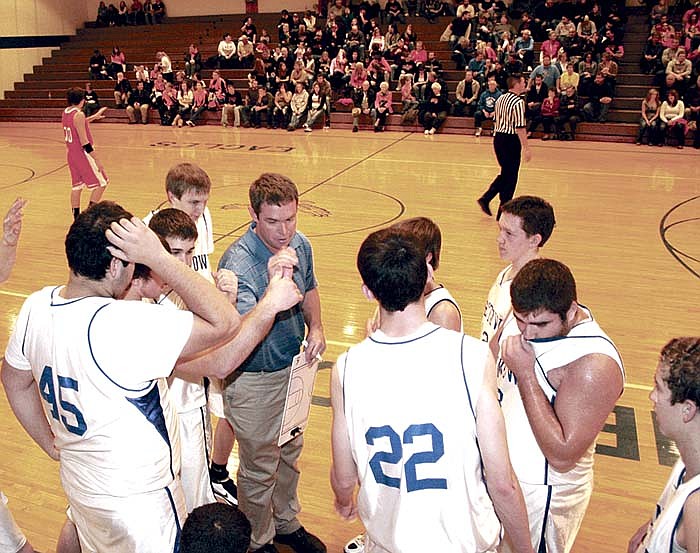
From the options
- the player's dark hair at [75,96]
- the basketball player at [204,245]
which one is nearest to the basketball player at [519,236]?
the basketball player at [204,245]

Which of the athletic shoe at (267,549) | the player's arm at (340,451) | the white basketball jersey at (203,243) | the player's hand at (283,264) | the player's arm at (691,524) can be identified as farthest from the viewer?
the white basketball jersey at (203,243)

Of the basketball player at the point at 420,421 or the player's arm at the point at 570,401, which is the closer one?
the basketball player at the point at 420,421

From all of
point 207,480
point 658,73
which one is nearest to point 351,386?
point 207,480

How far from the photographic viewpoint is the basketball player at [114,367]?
2109 mm

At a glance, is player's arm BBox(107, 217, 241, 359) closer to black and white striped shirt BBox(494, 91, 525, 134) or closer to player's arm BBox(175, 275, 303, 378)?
player's arm BBox(175, 275, 303, 378)

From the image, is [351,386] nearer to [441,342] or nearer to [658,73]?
[441,342]

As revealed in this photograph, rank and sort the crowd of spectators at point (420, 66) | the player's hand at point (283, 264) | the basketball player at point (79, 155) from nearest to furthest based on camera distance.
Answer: the player's hand at point (283, 264)
the basketball player at point (79, 155)
the crowd of spectators at point (420, 66)

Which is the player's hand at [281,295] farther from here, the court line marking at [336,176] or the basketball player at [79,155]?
the basketball player at [79,155]

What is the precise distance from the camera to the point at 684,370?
1951mm

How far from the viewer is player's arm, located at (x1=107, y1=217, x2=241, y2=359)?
2094 millimetres

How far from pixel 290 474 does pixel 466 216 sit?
6682mm

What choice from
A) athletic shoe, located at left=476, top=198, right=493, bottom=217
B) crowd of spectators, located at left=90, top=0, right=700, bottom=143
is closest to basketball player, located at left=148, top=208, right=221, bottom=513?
athletic shoe, located at left=476, top=198, right=493, bottom=217

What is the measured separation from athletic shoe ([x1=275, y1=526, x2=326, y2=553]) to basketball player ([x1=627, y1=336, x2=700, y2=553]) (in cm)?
171

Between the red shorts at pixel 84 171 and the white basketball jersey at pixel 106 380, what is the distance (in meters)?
7.78
